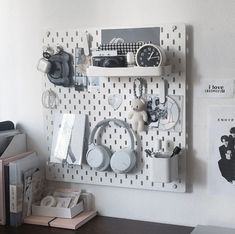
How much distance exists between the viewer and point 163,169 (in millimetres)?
1514

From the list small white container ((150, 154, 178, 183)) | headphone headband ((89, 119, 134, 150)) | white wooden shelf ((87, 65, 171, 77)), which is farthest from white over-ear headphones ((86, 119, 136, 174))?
white wooden shelf ((87, 65, 171, 77))

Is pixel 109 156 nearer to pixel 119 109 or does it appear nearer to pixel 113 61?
pixel 119 109

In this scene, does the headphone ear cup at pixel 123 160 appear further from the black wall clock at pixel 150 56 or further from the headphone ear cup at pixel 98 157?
the black wall clock at pixel 150 56

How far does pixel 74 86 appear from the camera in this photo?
1723 millimetres

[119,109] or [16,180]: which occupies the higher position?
[119,109]

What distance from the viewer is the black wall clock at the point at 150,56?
146 centimetres

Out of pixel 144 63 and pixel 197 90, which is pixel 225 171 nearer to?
pixel 197 90

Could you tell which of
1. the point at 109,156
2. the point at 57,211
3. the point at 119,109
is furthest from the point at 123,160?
the point at 57,211

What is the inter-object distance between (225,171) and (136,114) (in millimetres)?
359

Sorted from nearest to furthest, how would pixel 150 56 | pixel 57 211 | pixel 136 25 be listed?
pixel 150 56 < pixel 136 25 < pixel 57 211

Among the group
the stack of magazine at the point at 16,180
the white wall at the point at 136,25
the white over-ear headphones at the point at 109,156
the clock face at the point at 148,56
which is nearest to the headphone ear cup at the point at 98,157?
the white over-ear headphones at the point at 109,156

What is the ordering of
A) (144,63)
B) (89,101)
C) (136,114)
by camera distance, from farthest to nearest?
(89,101)
(136,114)
(144,63)

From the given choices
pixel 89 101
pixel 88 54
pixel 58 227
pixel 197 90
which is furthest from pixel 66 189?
pixel 197 90

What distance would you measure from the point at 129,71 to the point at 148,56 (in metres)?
0.08
